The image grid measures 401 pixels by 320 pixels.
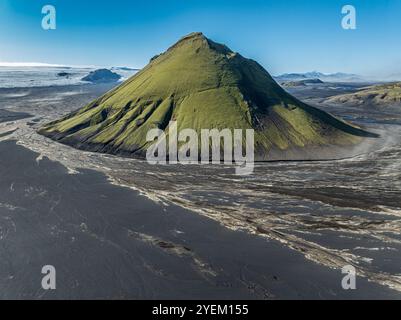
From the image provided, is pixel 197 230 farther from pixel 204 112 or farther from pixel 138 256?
pixel 204 112

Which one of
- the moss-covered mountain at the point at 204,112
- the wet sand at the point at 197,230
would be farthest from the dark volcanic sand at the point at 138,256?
the moss-covered mountain at the point at 204,112

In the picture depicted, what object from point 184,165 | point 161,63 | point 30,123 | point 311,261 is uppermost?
point 161,63

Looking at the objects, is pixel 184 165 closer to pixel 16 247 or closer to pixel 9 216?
pixel 9 216

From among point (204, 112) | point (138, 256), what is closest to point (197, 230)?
point (138, 256)

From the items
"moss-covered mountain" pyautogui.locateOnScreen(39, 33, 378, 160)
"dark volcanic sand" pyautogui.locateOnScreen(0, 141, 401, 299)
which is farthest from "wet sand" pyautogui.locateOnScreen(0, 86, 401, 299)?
"moss-covered mountain" pyautogui.locateOnScreen(39, 33, 378, 160)

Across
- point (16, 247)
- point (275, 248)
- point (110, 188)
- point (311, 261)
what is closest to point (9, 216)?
point (16, 247)

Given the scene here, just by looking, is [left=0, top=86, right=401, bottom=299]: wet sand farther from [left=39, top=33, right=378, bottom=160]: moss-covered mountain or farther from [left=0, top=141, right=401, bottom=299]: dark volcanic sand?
[left=39, top=33, right=378, bottom=160]: moss-covered mountain

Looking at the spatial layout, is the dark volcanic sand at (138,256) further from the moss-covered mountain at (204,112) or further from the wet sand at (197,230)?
the moss-covered mountain at (204,112)
